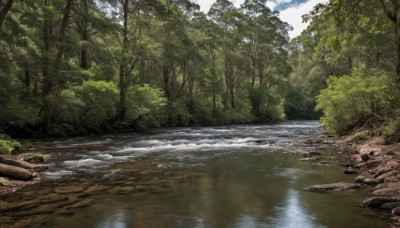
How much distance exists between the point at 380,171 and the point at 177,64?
2924cm

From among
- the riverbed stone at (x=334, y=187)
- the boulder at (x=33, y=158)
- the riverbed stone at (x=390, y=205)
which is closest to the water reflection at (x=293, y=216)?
the riverbed stone at (x=334, y=187)

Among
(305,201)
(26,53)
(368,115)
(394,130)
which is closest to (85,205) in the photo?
(305,201)

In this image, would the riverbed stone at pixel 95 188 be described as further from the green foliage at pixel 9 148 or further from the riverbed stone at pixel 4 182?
the green foliage at pixel 9 148

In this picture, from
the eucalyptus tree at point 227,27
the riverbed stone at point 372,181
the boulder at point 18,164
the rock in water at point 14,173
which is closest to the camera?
the riverbed stone at point 372,181

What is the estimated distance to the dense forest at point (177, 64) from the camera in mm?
16125

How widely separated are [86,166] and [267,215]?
6.95 m

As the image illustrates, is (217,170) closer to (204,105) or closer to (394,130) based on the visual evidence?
(394,130)

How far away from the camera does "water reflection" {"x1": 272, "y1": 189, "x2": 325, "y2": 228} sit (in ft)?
19.7

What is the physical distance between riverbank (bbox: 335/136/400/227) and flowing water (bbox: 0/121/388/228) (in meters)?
0.29

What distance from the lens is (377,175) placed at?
8.89 m

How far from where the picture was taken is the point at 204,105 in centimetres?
4172

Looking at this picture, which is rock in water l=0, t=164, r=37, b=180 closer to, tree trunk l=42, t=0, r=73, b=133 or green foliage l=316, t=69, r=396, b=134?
tree trunk l=42, t=0, r=73, b=133

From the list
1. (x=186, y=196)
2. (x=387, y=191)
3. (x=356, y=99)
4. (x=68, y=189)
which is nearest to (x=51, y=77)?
(x=68, y=189)

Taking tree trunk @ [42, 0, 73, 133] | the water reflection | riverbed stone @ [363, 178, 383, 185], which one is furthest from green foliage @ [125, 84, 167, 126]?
the water reflection
